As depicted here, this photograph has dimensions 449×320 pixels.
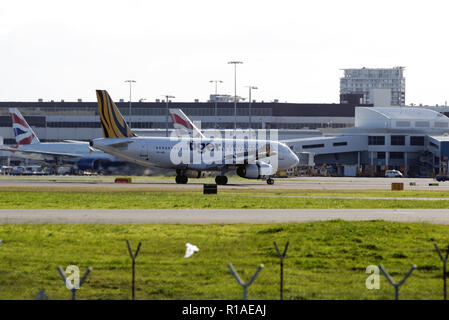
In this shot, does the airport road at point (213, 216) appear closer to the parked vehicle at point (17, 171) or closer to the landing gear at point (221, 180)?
the landing gear at point (221, 180)

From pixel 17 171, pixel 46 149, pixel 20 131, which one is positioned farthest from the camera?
pixel 17 171

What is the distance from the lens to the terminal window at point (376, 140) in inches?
5915

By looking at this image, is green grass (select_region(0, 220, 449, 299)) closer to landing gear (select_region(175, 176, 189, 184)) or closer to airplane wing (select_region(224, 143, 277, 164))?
landing gear (select_region(175, 176, 189, 184))

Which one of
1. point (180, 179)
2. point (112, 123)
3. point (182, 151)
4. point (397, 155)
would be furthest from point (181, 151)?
point (397, 155)

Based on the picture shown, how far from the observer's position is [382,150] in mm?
149875

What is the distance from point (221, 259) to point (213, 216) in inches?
613

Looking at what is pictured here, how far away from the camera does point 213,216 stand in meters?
43.7

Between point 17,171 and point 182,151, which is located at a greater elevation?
point 182,151

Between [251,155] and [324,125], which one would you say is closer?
[251,155]

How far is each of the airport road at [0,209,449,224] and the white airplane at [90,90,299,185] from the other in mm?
35097

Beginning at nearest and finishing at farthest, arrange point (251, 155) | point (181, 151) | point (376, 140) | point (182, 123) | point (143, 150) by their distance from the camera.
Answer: point (143, 150) < point (181, 151) < point (251, 155) < point (182, 123) < point (376, 140)

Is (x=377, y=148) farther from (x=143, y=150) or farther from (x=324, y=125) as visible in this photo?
(x=143, y=150)

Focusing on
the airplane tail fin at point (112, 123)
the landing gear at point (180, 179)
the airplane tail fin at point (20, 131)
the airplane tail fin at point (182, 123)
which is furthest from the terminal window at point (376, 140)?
the airplane tail fin at point (112, 123)
